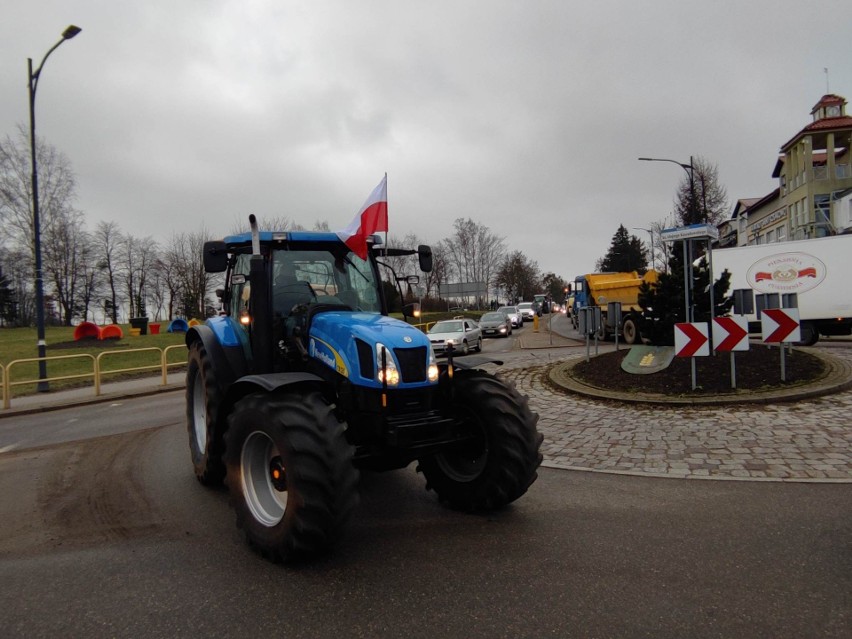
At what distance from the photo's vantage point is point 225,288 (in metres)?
5.95

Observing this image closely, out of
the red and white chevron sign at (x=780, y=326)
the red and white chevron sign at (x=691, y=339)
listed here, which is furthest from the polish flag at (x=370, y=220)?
the red and white chevron sign at (x=780, y=326)

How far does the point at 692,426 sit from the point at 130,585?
23.3 ft

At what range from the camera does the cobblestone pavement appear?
578cm

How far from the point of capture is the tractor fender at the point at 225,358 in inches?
205

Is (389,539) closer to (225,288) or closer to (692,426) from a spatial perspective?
(225,288)

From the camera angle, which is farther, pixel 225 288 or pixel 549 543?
pixel 225 288

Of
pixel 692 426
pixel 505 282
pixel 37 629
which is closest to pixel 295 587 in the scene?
pixel 37 629

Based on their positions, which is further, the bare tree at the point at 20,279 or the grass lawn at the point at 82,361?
the bare tree at the point at 20,279

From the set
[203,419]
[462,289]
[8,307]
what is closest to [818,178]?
[462,289]

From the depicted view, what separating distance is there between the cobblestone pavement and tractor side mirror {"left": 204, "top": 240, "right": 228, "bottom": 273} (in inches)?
164

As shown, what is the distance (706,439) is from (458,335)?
54.2 ft

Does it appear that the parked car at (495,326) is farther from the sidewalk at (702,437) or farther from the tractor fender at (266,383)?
the tractor fender at (266,383)

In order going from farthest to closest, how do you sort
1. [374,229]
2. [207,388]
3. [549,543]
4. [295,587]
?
1. [207,388]
2. [374,229]
3. [549,543]
4. [295,587]

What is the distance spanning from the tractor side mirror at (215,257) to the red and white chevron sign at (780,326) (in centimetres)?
910
